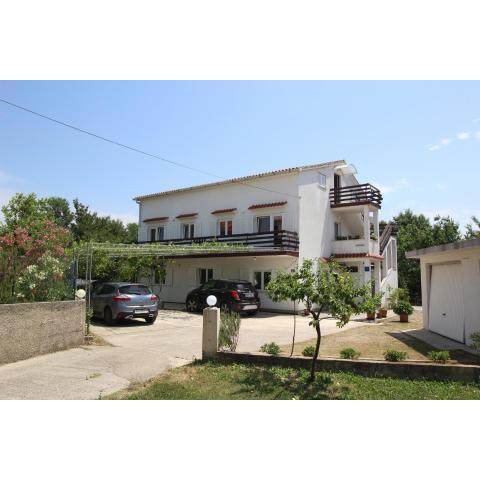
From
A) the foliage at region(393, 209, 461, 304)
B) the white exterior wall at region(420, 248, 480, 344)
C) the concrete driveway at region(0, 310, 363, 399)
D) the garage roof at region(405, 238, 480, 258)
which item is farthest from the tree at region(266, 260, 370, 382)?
the foliage at region(393, 209, 461, 304)

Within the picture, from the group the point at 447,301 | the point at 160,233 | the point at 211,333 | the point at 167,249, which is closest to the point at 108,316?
the point at 167,249

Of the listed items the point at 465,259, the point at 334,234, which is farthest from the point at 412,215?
the point at 465,259

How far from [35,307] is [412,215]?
41844 millimetres

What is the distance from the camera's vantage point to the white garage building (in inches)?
391

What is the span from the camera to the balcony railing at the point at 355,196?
22594mm

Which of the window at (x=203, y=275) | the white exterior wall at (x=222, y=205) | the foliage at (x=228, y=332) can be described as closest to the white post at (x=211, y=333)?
the foliage at (x=228, y=332)

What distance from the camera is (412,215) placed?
142 feet

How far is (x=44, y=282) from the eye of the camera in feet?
30.9

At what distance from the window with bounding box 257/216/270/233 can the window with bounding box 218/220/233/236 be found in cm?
190

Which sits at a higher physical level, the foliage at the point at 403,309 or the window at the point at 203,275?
the window at the point at 203,275

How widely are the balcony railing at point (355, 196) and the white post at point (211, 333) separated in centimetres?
1636

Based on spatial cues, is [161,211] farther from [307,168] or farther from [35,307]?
[35,307]

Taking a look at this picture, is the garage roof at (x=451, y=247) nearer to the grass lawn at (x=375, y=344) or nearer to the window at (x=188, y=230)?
the grass lawn at (x=375, y=344)

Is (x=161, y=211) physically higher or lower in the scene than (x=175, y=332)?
higher
